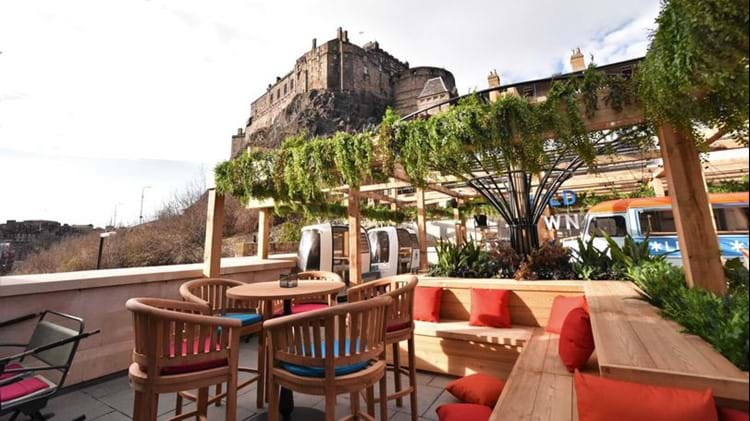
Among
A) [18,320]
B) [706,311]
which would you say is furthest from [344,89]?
[706,311]

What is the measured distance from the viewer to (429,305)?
3434 millimetres

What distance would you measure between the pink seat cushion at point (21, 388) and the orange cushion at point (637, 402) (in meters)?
3.25

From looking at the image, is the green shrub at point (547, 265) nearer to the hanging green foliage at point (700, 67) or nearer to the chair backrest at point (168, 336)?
the hanging green foliage at point (700, 67)

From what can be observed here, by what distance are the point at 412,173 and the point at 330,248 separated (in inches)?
155

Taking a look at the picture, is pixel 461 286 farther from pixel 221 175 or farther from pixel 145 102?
pixel 145 102

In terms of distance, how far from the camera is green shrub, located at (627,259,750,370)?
928mm

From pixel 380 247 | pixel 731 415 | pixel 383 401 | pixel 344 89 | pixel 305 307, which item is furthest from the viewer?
pixel 344 89

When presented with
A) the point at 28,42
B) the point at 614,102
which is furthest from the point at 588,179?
the point at 28,42

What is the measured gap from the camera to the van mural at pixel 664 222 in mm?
803

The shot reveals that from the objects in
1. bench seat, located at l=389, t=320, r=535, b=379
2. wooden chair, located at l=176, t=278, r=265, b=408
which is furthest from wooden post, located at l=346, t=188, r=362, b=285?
wooden chair, located at l=176, t=278, r=265, b=408

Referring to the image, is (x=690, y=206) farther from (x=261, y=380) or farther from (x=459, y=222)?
(x=459, y=222)

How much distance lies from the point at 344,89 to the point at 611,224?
28492mm

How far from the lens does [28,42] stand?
3.12 meters

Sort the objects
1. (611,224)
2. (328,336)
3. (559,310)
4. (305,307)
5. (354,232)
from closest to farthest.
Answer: (328,336)
(559,310)
(305,307)
(354,232)
(611,224)
